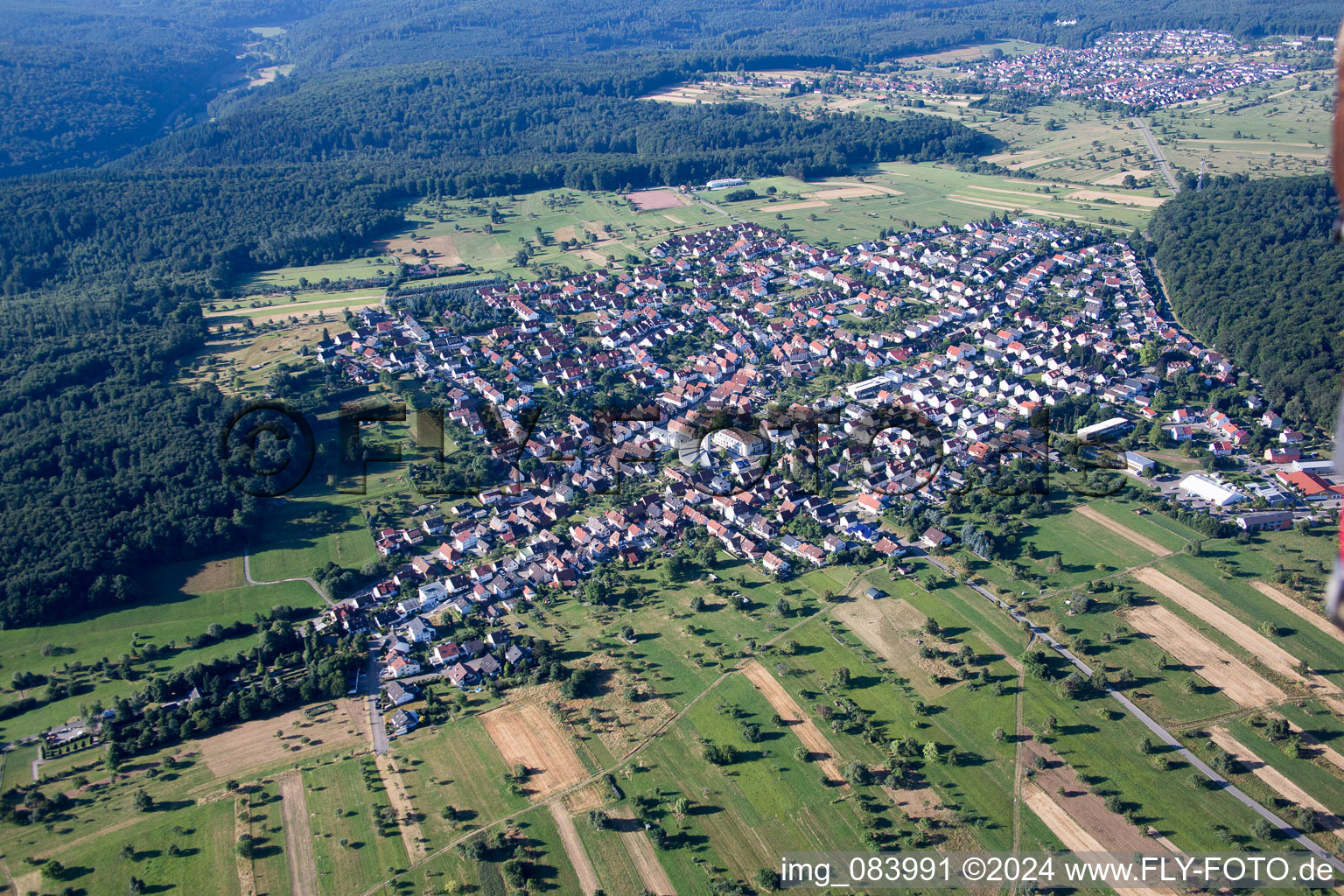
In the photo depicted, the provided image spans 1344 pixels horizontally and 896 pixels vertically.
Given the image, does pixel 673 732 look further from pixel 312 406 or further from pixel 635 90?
pixel 635 90

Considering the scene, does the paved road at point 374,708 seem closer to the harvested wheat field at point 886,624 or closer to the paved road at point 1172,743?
the harvested wheat field at point 886,624

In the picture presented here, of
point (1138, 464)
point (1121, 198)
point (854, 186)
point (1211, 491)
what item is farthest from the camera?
point (854, 186)

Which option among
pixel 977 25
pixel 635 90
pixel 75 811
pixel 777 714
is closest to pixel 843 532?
pixel 777 714

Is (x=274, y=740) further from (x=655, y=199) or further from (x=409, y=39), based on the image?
(x=409, y=39)

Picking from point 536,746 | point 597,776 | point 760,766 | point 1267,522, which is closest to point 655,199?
point 1267,522

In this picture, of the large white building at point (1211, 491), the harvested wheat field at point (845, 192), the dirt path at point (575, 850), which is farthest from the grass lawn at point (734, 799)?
the harvested wheat field at point (845, 192)

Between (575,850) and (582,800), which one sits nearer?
(575,850)
